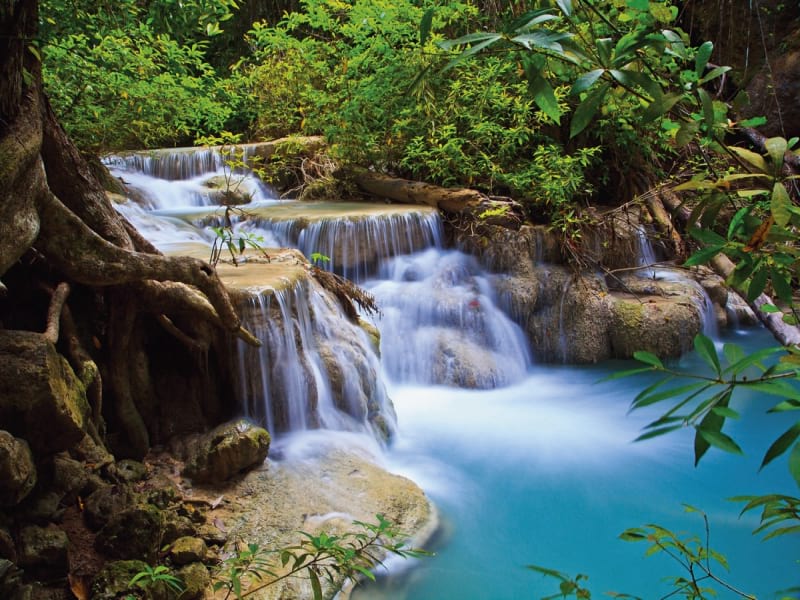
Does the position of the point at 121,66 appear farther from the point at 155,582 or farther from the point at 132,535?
the point at 155,582

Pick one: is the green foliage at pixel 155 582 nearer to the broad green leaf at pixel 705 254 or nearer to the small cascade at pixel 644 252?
the broad green leaf at pixel 705 254

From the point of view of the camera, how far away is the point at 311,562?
1838 millimetres

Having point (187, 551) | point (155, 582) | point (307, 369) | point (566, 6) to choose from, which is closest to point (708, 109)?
point (566, 6)

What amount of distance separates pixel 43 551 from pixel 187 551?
0.66 metres

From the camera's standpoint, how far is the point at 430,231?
795cm

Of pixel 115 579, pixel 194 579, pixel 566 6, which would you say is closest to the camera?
pixel 566 6

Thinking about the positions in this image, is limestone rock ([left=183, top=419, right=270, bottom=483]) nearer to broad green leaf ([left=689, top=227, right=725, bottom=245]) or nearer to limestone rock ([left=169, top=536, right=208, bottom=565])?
limestone rock ([left=169, top=536, right=208, bottom=565])

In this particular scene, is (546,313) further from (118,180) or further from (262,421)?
(118,180)

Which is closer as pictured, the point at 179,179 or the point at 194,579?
the point at 194,579

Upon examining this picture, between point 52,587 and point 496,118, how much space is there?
7928 mm

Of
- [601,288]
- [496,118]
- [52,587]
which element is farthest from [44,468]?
[496,118]

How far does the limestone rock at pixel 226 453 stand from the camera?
3682 mm

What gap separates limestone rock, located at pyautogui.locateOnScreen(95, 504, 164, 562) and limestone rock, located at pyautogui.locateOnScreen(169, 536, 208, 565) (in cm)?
9

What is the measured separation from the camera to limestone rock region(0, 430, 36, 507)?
2.36m
